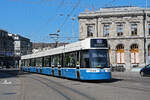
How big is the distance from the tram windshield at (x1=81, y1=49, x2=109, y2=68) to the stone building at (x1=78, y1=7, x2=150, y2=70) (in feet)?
118

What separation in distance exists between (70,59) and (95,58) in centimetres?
367

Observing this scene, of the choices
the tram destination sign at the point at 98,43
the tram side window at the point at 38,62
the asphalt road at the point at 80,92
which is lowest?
the asphalt road at the point at 80,92

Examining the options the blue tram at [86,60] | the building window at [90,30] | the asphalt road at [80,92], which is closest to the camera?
the asphalt road at [80,92]

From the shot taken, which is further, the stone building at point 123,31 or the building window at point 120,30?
the building window at point 120,30

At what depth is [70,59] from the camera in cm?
2242

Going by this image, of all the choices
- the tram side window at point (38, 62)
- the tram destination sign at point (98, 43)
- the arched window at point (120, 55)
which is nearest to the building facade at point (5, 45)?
the arched window at point (120, 55)

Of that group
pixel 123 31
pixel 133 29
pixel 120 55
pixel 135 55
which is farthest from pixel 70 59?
pixel 133 29

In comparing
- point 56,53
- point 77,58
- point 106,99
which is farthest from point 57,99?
point 56,53

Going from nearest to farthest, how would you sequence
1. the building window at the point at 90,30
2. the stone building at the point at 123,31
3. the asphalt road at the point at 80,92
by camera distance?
the asphalt road at the point at 80,92 < the stone building at the point at 123,31 < the building window at the point at 90,30

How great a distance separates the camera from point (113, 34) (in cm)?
5694

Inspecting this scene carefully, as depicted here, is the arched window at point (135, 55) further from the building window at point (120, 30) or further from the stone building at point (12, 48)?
the stone building at point (12, 48)

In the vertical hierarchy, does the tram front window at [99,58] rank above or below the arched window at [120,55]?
below

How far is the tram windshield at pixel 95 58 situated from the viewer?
62.8 feet

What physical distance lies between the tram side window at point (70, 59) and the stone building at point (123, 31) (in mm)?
32851
